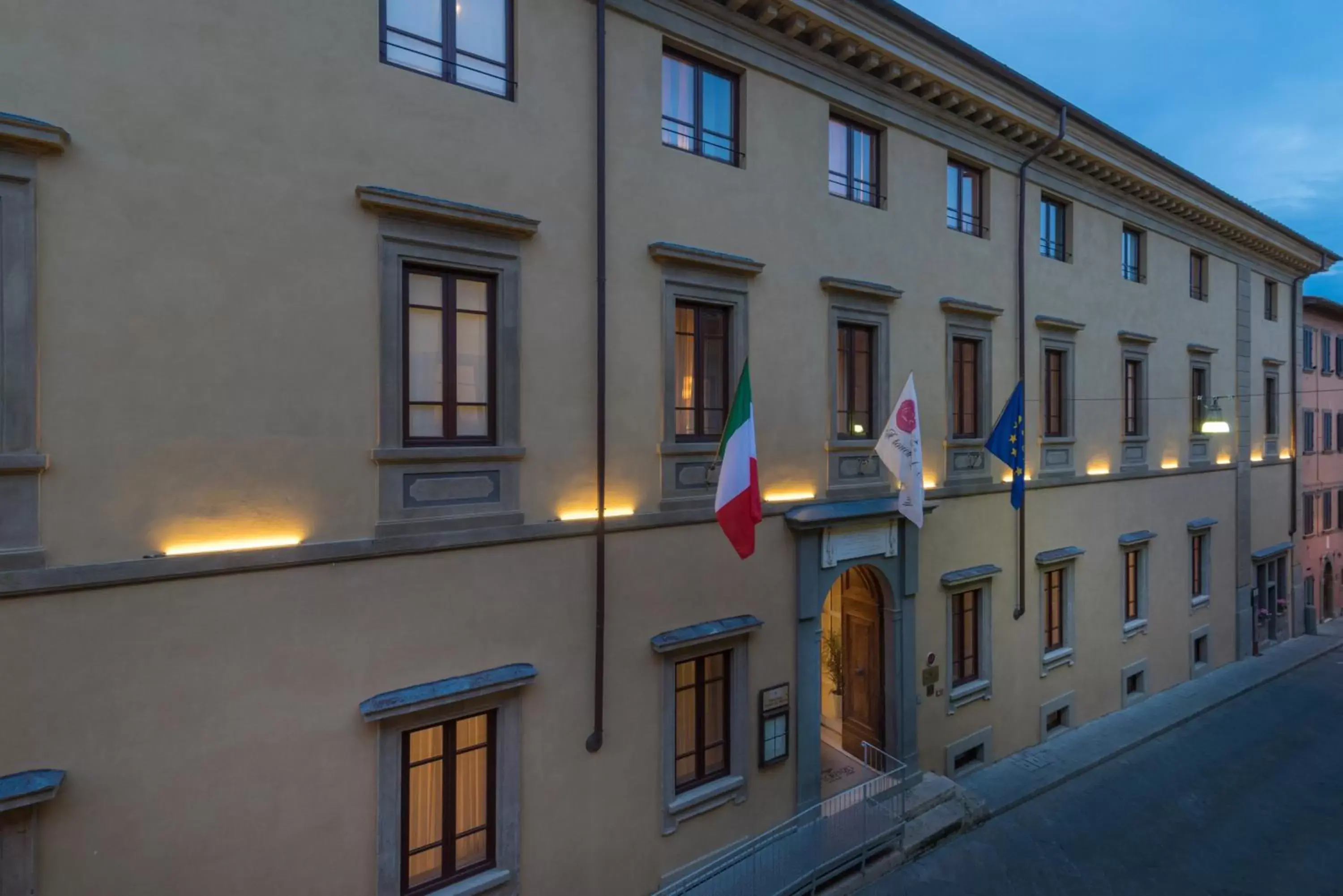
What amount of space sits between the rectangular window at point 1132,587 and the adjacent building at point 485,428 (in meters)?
4.33

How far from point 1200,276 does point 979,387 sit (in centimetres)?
1070

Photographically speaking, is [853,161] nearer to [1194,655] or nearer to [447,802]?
[447,802]

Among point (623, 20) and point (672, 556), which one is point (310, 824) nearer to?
point (672, 556)

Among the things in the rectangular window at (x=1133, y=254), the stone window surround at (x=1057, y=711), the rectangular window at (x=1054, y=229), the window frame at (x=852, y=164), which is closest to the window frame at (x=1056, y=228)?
the rectangular window at (x=1054, y=229)

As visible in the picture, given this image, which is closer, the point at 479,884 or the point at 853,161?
the point at 479,884

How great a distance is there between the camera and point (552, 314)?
7.41 meters

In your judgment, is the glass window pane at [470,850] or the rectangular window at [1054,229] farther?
the rectangular window at [1054,229]

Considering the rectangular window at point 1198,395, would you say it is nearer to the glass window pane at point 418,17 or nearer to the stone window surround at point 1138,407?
the stone window surround at point 1138,407

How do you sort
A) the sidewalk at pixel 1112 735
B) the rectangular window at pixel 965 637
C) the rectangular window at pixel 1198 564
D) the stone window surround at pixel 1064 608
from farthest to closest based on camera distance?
the rectangular window at pixel 1198 564 < the stone window surround at pixel 1064 608 < the rectangular window at pixel 965 637 < the sidewalk at pixel 1112 735

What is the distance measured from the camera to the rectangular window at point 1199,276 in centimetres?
1745

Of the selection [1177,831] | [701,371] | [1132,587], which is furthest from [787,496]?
[1132,587]

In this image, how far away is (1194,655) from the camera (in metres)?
17.1

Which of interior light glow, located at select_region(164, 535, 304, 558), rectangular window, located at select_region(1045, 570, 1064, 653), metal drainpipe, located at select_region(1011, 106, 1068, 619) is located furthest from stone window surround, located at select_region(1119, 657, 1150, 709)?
interior light glow, located at select_region(164, 535, 304, 558)

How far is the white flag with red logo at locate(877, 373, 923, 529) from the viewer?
8.89 metres
